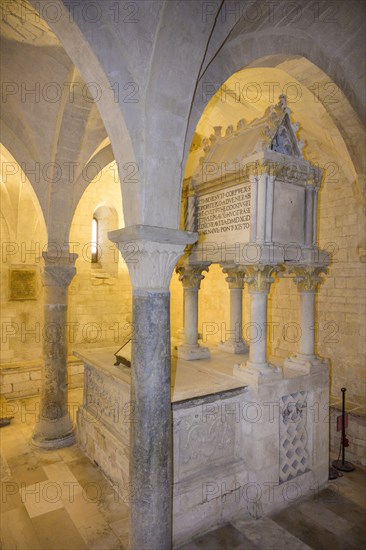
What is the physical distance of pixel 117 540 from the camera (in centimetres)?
400

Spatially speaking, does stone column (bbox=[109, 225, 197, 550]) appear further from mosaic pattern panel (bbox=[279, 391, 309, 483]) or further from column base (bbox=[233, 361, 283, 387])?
mosaic pattern panel (bbox=[279, 391, 309, 483])

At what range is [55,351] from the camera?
647 centimetres

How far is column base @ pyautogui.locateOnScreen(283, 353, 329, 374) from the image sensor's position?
5.02 meters

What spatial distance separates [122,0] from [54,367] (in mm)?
5466

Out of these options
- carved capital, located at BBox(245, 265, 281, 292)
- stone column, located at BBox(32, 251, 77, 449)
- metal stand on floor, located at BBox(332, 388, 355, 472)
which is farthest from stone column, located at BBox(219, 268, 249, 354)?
stone column, located at BBox(32, 251, 77, 449)

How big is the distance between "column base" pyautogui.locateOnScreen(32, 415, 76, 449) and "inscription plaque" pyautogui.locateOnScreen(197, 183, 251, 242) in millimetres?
4027

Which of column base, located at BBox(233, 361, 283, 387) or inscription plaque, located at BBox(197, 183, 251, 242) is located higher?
inscription plaque, located at BBox(197, 183, 251, 242)

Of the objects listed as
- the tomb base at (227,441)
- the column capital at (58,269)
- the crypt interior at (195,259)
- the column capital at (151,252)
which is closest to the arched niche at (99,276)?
the crypt interior at (195,259)

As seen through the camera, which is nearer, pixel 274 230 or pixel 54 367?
pixel 274 230

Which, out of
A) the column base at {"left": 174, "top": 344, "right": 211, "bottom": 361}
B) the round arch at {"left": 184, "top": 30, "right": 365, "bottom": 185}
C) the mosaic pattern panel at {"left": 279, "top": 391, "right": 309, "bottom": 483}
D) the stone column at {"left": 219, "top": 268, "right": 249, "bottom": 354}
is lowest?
the mosaic pattern panel at {"left": 279, "top": 391, "right": 309, "bottom": 483}

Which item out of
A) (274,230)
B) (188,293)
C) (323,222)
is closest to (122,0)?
(274,230)

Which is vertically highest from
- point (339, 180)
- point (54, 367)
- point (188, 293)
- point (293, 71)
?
point (293, 71)

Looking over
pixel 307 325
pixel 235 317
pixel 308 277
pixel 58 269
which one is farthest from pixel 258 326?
pixel 58 269

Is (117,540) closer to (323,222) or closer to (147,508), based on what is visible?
(147,508)
